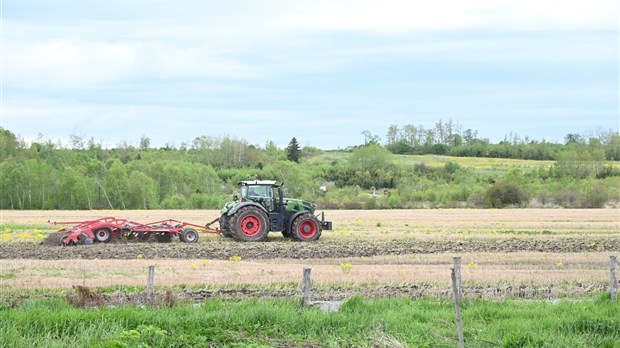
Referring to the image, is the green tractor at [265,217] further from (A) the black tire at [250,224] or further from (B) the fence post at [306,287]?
(B) the fence post at [306,287]

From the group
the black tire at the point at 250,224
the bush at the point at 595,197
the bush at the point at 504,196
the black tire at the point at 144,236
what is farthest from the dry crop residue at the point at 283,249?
the bush at the point at 595,197

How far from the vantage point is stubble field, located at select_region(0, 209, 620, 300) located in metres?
17.0

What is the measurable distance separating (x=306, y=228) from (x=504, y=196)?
4639 cm

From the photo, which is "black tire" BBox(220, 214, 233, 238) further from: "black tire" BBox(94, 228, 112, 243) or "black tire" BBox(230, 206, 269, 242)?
"black tire" BBox(94, 228, 112, 243)

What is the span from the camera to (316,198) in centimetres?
8238

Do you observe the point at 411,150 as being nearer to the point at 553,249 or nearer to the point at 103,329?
the point at 553,249

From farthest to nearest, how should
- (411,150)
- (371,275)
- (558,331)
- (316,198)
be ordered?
(411,150)
(316,198)
(371,275)
(558,331)

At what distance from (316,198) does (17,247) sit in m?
56.5

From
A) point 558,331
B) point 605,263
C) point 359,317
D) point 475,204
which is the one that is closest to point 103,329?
point 359,317

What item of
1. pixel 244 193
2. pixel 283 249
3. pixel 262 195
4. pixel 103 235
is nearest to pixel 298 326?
pixel 283 249

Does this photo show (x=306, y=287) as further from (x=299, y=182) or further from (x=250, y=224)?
(x=299, y=182)

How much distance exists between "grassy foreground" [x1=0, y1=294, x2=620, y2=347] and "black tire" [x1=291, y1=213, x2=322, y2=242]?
1578 centimetres

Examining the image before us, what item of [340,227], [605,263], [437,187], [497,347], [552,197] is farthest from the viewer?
[437,187]

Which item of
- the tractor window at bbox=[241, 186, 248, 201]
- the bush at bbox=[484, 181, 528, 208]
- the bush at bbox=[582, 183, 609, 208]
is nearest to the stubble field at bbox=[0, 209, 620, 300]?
the tractor window at bbox=[241, 186, 248, 201]
